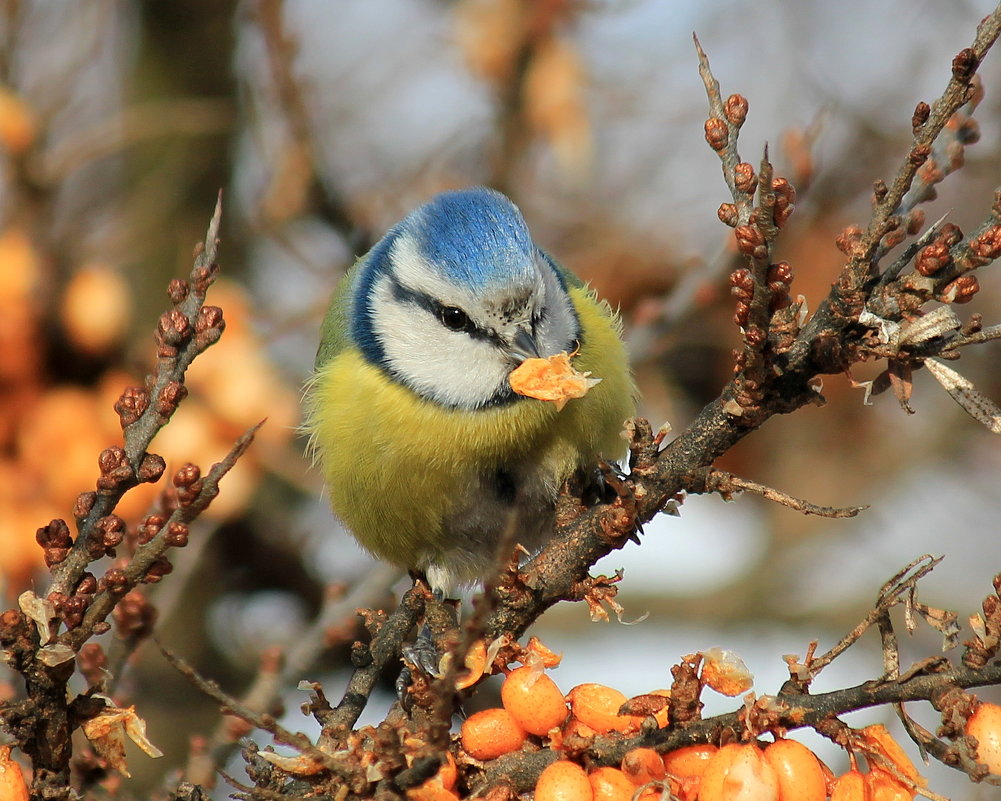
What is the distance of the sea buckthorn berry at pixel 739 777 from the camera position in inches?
58.2

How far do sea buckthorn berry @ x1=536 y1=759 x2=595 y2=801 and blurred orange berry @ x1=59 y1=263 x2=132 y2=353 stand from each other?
2.53 metres

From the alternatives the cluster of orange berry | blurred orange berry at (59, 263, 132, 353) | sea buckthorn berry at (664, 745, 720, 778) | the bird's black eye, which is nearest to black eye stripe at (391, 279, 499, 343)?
the bird's black eye

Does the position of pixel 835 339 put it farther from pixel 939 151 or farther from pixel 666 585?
pixel 666 585

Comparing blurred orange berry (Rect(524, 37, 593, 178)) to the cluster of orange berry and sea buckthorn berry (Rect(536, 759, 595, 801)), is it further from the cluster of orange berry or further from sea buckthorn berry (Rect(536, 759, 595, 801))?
sea buckthorn berry (Rect(536, 759, 595, 801))

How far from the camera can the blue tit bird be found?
280 cm

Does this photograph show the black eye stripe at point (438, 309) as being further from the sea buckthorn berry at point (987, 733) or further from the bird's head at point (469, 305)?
the sea buckthorn berry at point (987, 733)

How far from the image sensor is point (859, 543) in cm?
546

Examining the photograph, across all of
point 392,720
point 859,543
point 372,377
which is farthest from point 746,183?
point 859,543

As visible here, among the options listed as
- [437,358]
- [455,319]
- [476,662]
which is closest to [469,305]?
[455,319]

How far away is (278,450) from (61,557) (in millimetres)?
2463

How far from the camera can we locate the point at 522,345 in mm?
2764

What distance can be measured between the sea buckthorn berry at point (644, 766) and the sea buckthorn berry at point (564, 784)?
0.06 m

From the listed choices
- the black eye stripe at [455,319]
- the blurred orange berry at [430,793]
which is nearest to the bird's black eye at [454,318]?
the black eye stripe at [455,319]

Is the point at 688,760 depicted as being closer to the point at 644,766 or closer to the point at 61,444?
the point at 644,766
